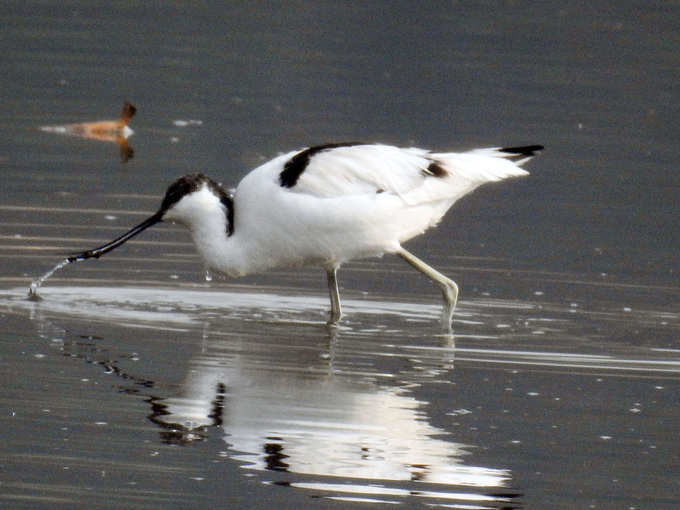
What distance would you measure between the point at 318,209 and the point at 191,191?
804mm

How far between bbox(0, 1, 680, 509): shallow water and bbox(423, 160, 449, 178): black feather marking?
34.0 inches

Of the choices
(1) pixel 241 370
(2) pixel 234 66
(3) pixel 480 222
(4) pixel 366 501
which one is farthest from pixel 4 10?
(4) pixel 366 501

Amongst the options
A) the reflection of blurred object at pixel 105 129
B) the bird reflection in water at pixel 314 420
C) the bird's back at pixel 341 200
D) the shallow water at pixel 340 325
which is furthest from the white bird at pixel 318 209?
the reflection of blurred object at pixel 105 129

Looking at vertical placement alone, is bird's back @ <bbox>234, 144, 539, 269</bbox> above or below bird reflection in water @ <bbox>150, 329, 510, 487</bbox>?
above

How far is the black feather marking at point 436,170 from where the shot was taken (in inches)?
444

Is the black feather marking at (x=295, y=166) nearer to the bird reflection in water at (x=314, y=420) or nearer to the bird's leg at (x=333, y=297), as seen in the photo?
the bird's leg at (x=333, y=297)

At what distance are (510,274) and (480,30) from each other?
19.9 metres

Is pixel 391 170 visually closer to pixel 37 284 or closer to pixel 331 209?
pixel 331 209

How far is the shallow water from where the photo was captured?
7.48 meters

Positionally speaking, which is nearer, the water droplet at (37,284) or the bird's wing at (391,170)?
the bird's wing at (391,170)

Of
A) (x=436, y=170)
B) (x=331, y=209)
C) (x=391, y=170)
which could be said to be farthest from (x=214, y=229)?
(x=436, y=170)

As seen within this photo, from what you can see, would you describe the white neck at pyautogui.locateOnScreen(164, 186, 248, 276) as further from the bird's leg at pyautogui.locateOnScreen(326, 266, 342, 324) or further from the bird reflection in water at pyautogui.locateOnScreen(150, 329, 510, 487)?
the bird reflection in water at pyautogui.locateOnScreen(150, 329, 510, 487)

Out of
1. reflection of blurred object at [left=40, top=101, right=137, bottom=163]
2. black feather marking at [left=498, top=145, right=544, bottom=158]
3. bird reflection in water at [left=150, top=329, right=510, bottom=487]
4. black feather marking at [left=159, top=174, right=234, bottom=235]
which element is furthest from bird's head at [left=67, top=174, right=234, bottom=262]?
reflection of blurred object at [left=40, top=101, right=137, bottom=163]

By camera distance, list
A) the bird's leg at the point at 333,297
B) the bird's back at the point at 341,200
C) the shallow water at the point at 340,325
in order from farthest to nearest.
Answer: the bird's leg at the point at 333,297 < the bird's back at the point at 341,200 < the shallow water at the point at 340,325
